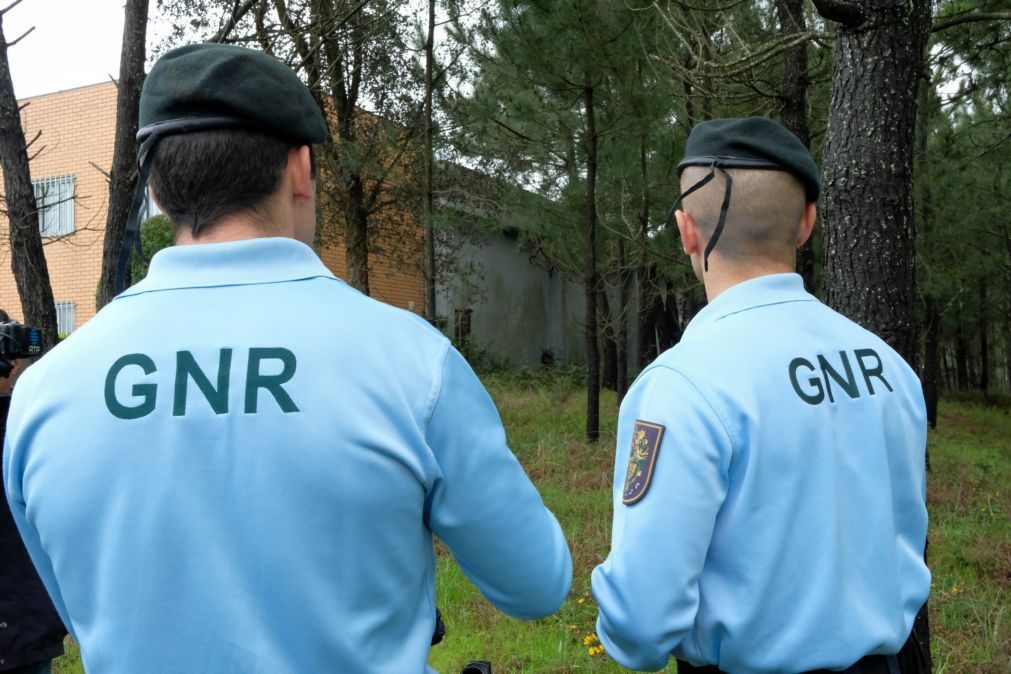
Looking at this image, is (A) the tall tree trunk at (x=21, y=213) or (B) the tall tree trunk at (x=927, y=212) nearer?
(A) the tall tree trunk at (x=21, y=213)

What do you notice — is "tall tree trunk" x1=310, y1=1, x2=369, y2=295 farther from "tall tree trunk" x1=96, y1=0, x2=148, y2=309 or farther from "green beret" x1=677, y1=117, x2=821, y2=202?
"green beret" x1=677, y1=117, x2=821, y2=202

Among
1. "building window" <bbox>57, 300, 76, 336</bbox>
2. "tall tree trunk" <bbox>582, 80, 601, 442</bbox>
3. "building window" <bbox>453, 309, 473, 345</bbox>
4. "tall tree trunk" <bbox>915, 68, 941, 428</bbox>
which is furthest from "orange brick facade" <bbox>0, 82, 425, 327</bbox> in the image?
"tall tree trunk" <bbox>915, 68, 941, 428</bbox>

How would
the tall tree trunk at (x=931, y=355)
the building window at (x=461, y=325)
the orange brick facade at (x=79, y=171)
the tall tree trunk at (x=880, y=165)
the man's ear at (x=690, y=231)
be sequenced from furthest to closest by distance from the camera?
the building window at (x=461, y=325), the orange brick facade at (x=79, y=171), the tall tree trunk at (x=931, y=355), the tall tree trunk at (x=880, y=165), the man's ear at (x=690, y=231)

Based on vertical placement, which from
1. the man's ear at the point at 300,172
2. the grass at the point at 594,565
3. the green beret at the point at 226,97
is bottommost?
the grass at the point at 594,565

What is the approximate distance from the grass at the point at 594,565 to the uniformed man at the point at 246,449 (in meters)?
3.21

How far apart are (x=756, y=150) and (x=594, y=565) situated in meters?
4.24

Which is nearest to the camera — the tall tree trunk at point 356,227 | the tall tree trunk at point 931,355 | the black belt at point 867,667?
the black belt at point 867,667

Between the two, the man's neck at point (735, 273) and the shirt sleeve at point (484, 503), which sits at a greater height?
the man's neck at point (735, 273)

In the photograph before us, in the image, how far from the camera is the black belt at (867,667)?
1.71 metres

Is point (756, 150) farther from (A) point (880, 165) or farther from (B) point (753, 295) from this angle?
(A) point (880, 165)

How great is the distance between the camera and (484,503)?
130 cm

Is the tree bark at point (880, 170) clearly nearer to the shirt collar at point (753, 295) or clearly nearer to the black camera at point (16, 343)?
the shirt collar at point (753, 295)

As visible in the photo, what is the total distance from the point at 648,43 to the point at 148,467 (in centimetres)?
972

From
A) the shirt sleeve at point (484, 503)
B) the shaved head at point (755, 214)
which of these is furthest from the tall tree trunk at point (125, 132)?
the shirt sleeve at point (484, 503)
